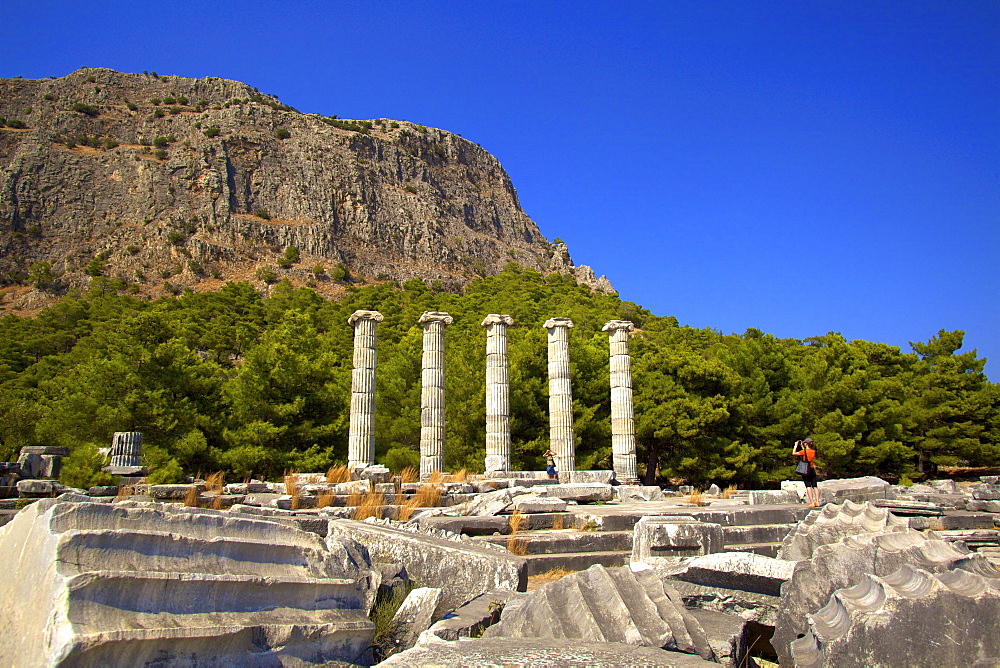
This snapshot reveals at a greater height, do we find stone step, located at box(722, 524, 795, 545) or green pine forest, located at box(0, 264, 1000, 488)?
green pine forest, located at box(0, 264, 1000, 488)

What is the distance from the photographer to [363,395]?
75.3ft

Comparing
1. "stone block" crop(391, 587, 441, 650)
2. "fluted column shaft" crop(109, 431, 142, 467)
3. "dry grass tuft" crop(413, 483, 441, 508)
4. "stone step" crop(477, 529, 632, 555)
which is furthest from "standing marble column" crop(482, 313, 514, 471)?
"stone block" crop(391, 587, 441, 650)

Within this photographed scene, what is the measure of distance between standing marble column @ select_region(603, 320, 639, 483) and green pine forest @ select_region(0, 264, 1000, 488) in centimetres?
253

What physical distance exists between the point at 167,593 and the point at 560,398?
2189 centimetres

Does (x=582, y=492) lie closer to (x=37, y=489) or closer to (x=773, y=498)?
(x=773, y=498)

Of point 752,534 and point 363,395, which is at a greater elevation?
point 363,395

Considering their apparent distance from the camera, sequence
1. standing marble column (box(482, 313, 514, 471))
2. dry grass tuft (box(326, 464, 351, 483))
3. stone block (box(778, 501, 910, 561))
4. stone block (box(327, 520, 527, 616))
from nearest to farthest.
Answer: stone block (box(778, 501, 910, 561)) < stone block (box(327, 520, 527, 616)) < dry grass tuft (box(326, 464, 351, 483)) < standing marble column (box(482, 313, 514, 471))

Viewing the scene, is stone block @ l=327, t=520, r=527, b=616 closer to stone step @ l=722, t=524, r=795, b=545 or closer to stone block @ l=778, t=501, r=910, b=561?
stone block @ l=778, t=501, r=910, b=561

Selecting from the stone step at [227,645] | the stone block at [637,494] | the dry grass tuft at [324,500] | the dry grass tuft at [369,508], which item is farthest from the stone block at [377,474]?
the stone step at [227,645]

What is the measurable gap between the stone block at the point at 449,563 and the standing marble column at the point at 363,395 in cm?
1578

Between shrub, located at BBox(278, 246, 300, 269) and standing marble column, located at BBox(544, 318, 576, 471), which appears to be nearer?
standing marble column, located at BBox(544, 318, 576, 471)

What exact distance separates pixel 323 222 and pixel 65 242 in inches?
1198

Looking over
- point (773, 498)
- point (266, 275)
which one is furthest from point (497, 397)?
point (266, 275)

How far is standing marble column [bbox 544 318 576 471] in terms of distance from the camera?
80.1ft
